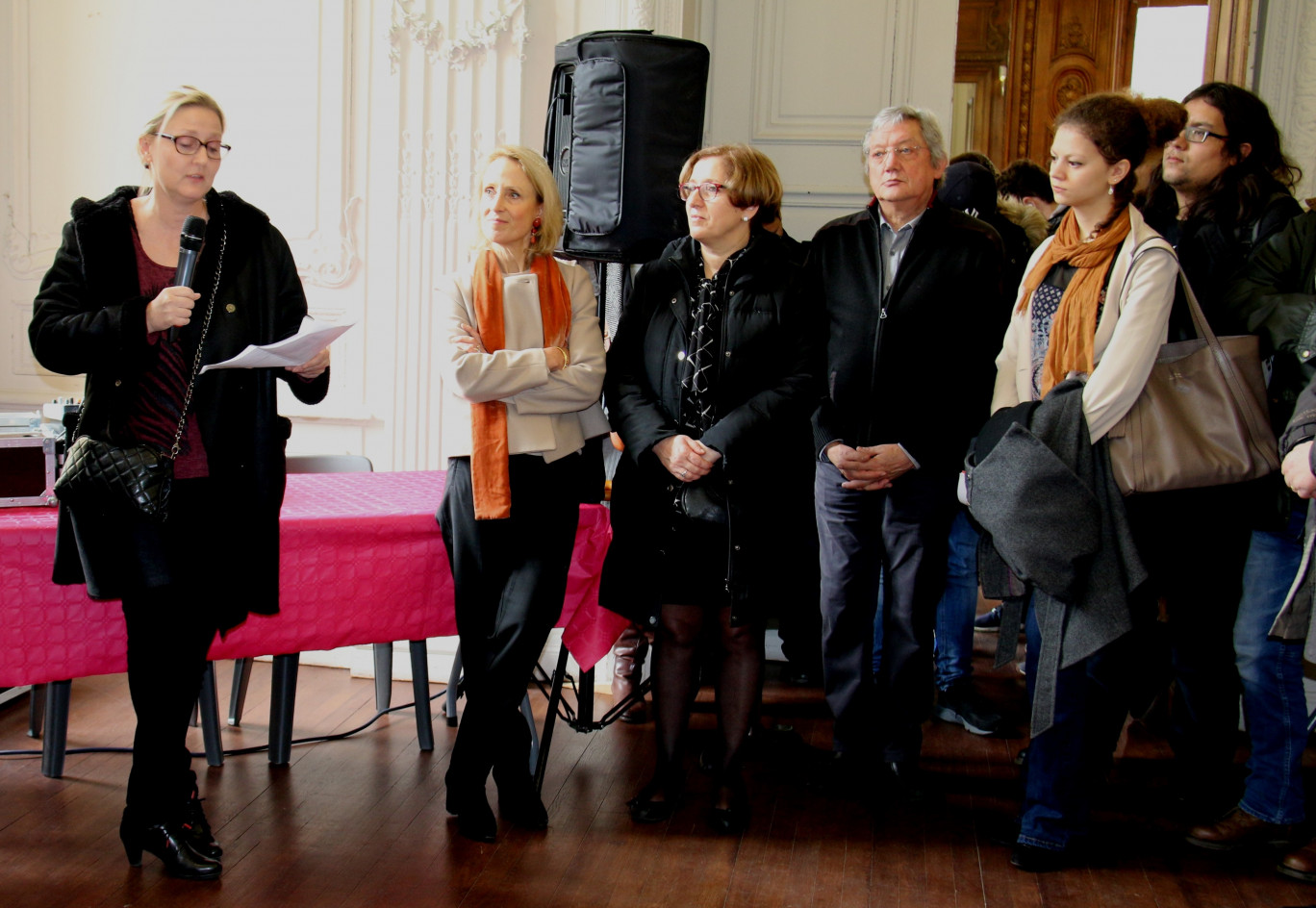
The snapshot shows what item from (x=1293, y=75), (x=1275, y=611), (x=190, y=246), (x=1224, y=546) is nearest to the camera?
(x=190, y=246)

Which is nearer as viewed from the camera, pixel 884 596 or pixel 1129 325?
pixel 1129 325

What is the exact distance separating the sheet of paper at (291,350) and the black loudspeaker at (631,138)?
3.69ft

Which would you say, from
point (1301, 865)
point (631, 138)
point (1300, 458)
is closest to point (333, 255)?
point (631, 138)

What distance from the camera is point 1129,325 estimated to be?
2.46 m

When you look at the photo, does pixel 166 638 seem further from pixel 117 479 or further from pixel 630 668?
pixel 630 668

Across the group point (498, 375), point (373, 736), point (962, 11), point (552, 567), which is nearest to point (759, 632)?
point (552, 567)

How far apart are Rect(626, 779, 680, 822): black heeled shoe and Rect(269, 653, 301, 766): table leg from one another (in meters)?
0.96

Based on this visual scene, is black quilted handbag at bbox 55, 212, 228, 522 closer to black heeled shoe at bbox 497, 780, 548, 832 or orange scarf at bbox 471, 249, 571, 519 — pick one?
orange scarf at bbox 471, 249, 571, 519

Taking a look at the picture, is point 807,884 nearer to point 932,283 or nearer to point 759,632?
point 759,632

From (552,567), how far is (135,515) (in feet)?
2.96

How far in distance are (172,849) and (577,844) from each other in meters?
0.88

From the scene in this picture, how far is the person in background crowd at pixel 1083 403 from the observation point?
2473 mm

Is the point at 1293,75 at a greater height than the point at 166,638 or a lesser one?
greater

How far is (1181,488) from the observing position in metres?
2.52
